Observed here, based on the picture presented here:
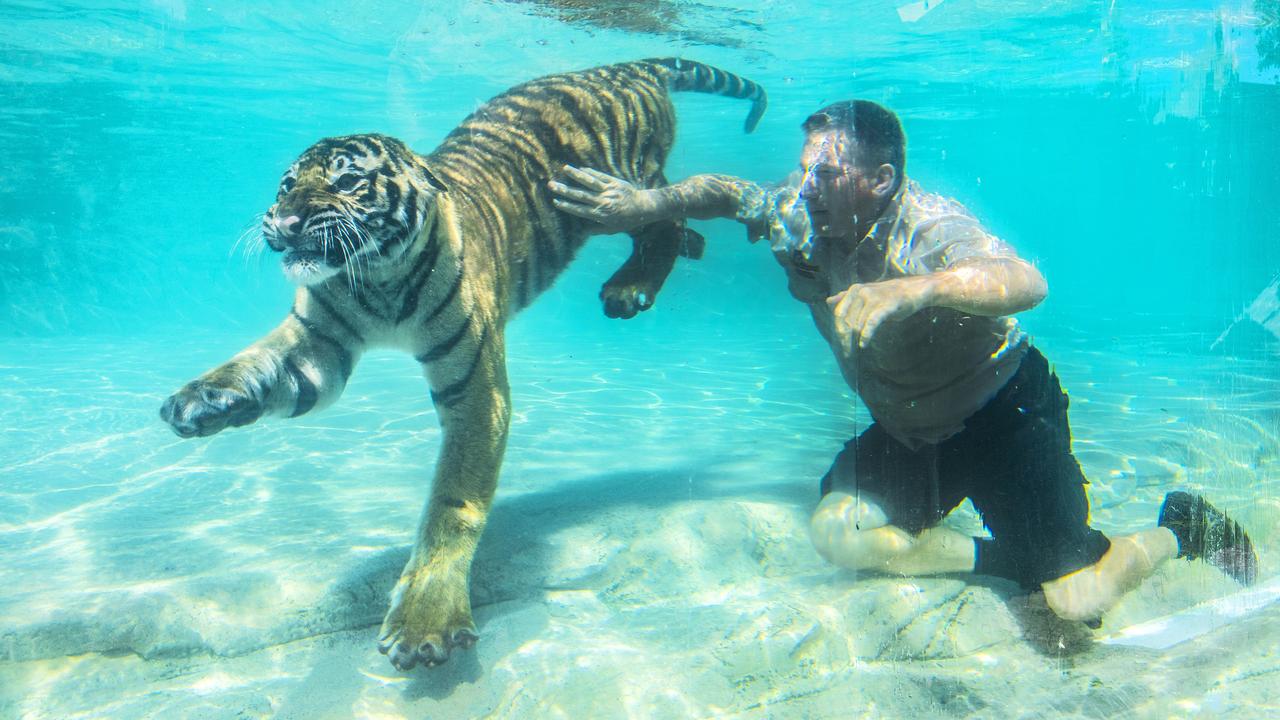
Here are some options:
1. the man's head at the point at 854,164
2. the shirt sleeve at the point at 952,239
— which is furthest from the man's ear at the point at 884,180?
the shirt sleeve at the point at 952,239

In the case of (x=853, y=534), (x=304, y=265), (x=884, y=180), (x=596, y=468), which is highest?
(x=884, y=180)

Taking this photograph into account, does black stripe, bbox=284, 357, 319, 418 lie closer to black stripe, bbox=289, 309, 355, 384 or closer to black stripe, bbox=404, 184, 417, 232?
black stripe, bbox=289, 309, 355, 384

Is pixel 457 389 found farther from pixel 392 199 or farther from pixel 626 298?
pixel 626 298

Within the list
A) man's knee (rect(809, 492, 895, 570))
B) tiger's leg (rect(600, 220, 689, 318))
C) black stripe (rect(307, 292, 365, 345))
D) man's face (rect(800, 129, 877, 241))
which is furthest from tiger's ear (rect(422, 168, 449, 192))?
man's knee (rect(809, 492, 895, 570))

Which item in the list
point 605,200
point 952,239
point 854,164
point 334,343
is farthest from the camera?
point 605,200

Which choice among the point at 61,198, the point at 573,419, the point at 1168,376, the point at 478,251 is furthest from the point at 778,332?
the point at 61,198

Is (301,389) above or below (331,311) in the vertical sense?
below

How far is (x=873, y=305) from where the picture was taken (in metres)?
1.97

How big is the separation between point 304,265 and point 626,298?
5.84 feet

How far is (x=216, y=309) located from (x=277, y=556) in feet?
134

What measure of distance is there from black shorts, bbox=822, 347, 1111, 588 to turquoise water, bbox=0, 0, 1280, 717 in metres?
0.24

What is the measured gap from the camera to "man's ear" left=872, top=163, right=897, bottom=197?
259 centimetres

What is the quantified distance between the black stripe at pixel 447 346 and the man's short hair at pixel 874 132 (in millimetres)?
1576

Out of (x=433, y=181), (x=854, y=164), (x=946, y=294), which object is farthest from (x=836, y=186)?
(x=433, y=181)
